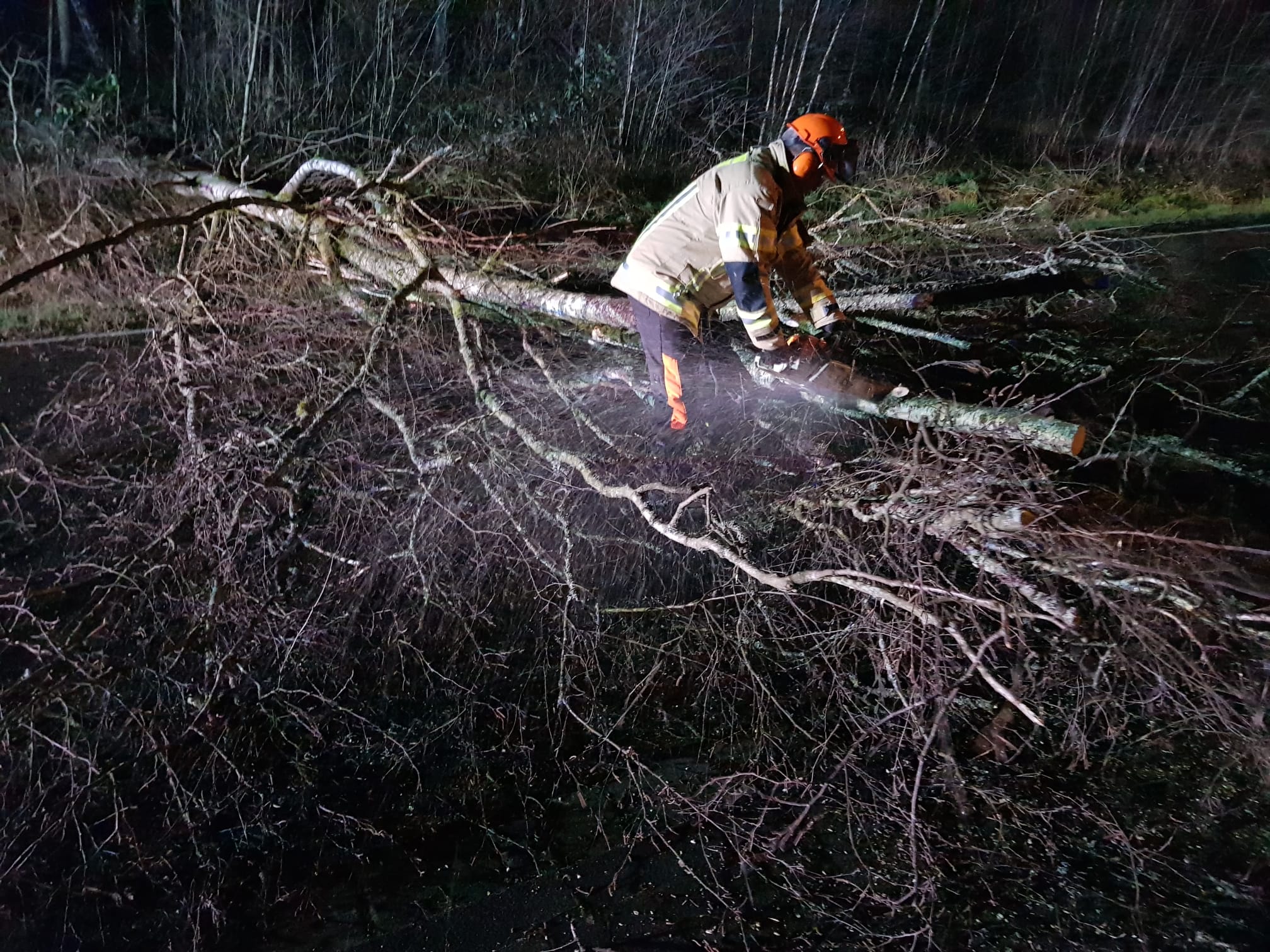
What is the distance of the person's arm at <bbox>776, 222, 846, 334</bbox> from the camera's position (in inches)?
155

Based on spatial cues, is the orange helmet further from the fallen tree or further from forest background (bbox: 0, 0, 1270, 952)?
forest background (bbox: 0, 0, 1270, 952)

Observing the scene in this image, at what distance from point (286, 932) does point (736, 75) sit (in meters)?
8.78

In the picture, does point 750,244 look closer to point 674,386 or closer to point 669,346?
point 669,346

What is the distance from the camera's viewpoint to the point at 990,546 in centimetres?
324

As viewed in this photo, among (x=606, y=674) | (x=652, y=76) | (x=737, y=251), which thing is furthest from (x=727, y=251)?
(x=652, y=76)

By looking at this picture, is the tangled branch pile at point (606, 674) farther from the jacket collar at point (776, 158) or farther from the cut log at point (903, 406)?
the jacket collar at point (776, 158)

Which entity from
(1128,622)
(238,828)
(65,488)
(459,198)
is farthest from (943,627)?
(65,488)

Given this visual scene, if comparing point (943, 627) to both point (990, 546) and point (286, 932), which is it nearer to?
point (990, 546)

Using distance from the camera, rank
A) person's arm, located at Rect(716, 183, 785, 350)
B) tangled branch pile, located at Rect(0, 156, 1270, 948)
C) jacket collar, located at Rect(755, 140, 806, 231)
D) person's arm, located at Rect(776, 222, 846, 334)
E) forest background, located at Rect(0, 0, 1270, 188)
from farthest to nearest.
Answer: forest background, located at Rect(0, 0, 1270, 188) < person's arm, located at Rect(776, 222, 846, 334) < jacket collar, located at Rect(755, 140, 806, 231) < person's arm, located at Rect(716, 183, 785, 350) < tangled branch pile, located at Rect(0, 156, 1270, 948)

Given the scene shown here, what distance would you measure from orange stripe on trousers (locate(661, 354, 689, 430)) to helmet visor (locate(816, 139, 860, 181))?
1.18 meters

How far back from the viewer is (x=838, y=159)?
11.4ft

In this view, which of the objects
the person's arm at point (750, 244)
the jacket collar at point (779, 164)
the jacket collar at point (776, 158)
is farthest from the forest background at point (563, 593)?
the jacket collar at point (776, 158)

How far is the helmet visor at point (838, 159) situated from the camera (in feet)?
11.2

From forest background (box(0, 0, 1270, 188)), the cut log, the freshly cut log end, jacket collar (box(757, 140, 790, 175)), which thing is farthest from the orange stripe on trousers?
forest background (box(0, 0, 1270, 188))
